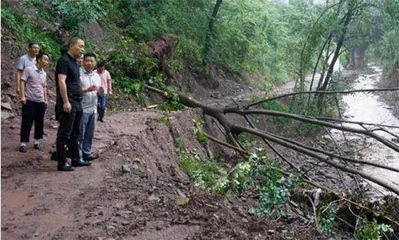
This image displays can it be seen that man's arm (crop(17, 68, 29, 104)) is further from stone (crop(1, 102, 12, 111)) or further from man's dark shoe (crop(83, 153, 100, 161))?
stone (crop(1, 102, 12, 111))

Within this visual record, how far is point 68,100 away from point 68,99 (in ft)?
0.09

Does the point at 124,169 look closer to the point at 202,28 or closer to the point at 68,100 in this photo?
the point at 68,100

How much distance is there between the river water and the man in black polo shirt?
233 inches

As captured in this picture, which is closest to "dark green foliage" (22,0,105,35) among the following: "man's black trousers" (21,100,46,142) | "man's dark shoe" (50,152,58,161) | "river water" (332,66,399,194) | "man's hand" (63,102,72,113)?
"man's black trousers" (21,100,46,142)

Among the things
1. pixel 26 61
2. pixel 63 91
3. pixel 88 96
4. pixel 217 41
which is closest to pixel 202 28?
pixel 217 41

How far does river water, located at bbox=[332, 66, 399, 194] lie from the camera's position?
48.5ft

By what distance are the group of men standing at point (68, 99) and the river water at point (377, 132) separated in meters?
5.75

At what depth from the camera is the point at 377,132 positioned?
21.6 metres

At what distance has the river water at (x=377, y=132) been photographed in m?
14.8

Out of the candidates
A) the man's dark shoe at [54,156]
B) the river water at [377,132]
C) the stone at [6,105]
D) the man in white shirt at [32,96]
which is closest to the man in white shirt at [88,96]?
the man's dark shoe at [54,156]

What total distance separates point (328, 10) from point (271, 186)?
1763cm

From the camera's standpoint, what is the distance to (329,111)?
20.9 m

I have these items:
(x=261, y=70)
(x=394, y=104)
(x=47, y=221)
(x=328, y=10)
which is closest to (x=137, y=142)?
(x=47, y=221)

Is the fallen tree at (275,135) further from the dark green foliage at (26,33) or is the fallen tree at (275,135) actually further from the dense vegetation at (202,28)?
the dark green foliage at (26,33)
